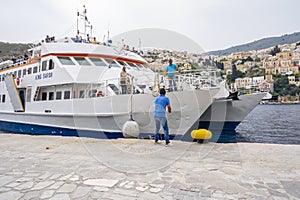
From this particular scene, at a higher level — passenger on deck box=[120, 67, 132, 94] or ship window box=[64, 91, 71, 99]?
passenger on deck box=[120, 67, 132, 94]

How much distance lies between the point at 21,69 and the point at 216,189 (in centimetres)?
1386

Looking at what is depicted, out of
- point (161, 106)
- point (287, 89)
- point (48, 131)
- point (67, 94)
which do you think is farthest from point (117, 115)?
point (287, 89)

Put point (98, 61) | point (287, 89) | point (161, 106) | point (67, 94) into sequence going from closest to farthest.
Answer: point (161, 106) → point (67, 94) → point (98, 61) → point (287, 89)

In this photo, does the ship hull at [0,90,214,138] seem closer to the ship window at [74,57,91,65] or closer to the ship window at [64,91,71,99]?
the ship window at [64,91,71,99]

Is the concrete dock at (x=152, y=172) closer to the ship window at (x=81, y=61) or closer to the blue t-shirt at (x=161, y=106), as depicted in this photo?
the blue t-shirt at (x=161, y=106)

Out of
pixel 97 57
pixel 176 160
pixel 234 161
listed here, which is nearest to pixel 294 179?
pixel 234 161

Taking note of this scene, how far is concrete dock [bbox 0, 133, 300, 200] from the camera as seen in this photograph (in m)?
2.42

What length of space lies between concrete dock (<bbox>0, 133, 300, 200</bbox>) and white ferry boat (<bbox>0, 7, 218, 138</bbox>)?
301cm

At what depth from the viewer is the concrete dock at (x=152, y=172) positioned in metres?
2.42

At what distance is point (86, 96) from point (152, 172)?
23.7 ft

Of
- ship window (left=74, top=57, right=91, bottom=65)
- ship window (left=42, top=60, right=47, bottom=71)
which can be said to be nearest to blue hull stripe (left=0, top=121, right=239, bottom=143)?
ship window (left=42, top=60, right=47, bottom=71)

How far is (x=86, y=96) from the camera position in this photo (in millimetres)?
9680

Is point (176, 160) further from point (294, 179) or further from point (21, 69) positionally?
point (21, 69)

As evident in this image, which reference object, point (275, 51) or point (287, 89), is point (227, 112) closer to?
point (287, 89)
